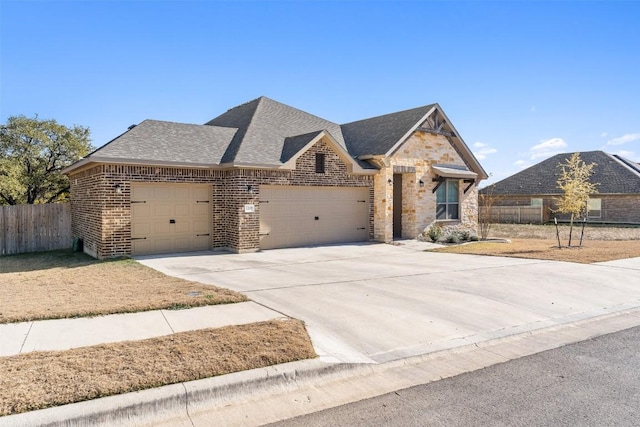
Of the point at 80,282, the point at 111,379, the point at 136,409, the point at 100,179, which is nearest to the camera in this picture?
the point at 136,409

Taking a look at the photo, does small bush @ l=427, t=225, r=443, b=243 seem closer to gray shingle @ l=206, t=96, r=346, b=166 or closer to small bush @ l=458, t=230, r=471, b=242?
small bush @ l=458, t=230, r=471, b=242

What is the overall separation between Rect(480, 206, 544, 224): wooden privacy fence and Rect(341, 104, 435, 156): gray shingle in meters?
18.0

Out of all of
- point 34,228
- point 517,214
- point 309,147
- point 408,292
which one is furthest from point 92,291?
point 517,214

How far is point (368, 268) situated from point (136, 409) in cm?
846

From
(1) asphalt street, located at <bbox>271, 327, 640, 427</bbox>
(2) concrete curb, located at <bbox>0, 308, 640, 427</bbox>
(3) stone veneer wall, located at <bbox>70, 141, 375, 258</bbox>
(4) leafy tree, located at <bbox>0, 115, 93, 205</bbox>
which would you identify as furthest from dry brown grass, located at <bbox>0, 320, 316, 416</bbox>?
(4) leafy tree, located at <bbox>0, 115, 93, 205</bbox>

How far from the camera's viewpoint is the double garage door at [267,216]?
13.7 meters

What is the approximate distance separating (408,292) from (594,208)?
31.8 m

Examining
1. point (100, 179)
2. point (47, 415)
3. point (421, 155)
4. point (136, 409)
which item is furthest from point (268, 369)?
point (421, 155)

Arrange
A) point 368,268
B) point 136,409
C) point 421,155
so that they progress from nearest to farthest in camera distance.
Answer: point 136,409 → point 368,268 → point 421,155

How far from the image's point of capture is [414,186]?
765 inches

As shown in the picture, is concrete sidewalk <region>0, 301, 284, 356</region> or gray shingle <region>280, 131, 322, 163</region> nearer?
concrete sidewalk <region>0, 301, 284, 356</region>

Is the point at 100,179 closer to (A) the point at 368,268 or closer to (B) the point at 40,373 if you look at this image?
(A) the point at 368,268

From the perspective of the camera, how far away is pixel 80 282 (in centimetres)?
934

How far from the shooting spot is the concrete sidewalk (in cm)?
533
